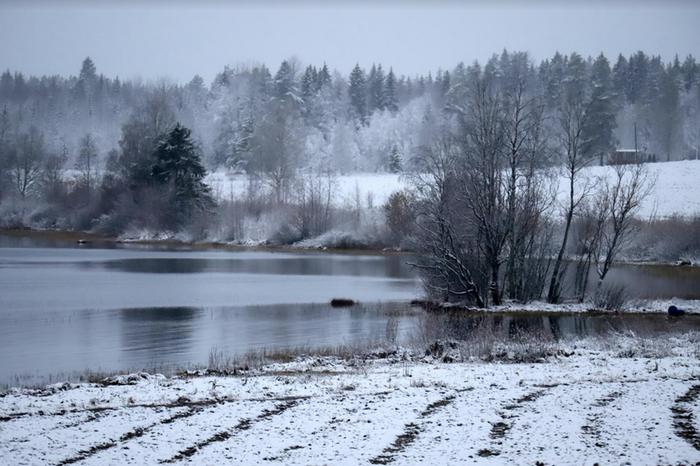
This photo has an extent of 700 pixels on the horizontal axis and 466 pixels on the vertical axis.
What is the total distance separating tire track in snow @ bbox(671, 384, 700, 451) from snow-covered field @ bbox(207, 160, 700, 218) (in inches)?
2202

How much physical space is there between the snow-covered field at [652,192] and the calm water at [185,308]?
924 inches

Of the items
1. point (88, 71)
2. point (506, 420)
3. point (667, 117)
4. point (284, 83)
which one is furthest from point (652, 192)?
point (88, 71)

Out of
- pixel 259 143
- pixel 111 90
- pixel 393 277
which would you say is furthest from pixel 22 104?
pixel 393 277

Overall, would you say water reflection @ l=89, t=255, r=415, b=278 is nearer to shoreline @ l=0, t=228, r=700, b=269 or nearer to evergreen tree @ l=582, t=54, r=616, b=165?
shoreline @ l=0, t=228, r=700, b=269

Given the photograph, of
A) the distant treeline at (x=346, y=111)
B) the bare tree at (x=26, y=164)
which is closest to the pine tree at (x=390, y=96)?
the distant treeline at (x=346, y=111)

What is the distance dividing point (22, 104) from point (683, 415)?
162555 millimetres

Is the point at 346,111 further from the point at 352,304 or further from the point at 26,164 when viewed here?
the point at 352,304

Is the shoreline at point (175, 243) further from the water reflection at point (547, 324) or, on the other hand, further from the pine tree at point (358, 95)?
the pine tree at point (358, 95)

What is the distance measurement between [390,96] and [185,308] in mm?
106226

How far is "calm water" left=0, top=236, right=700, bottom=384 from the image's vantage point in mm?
21297

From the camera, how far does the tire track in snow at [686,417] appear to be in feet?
31.7

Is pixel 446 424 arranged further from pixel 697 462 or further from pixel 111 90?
pixel 111 90

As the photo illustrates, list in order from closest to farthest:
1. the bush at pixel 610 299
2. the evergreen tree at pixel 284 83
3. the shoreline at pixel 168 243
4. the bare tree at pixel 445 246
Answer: the bush at pixel 610 299, the bare tree at pixel 445 246, the shoreline at pixel 168 243, the evergreen tree at pixel 284 83

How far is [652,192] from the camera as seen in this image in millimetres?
64812
